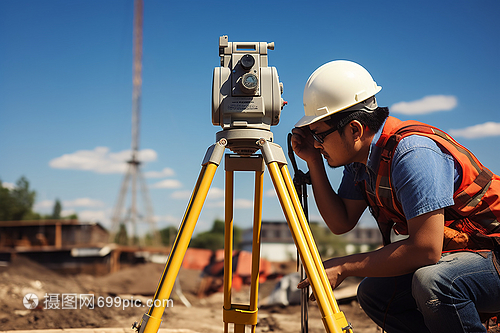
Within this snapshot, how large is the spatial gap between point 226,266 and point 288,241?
15471 millimetres

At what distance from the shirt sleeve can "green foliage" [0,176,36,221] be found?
47519 mm

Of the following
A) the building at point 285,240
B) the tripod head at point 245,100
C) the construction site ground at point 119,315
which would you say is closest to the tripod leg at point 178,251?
the tripod head at point 245,100

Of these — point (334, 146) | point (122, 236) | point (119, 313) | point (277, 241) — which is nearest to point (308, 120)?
point (334, 146)

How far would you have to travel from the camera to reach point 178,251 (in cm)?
178

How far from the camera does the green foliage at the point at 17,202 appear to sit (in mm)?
43487

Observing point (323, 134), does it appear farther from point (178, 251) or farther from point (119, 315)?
point (119, 315)

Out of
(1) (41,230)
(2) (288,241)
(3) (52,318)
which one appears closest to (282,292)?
(3) (52,318)

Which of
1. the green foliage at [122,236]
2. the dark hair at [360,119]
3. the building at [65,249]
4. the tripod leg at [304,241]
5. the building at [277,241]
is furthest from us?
the green foliage at [122,236]

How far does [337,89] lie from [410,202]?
2.79 ft

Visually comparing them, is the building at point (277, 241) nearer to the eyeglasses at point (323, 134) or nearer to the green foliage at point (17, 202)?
the eyeglasses at point (323, 134)

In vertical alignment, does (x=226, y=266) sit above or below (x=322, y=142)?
below

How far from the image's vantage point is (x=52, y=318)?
19.1ft

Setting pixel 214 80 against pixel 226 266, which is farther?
pixel 226 266

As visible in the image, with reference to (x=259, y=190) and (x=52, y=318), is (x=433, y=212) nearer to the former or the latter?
(x=259, y=190)
